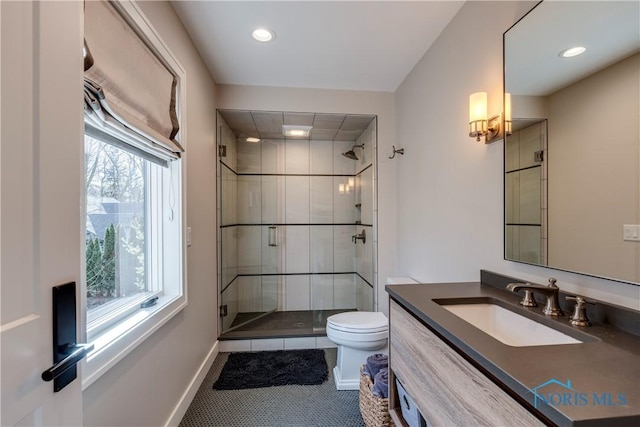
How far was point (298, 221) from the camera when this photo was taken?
3.65 m

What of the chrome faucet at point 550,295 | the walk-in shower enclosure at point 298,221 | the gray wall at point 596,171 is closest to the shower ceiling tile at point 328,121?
the walk-in shower enclosure at point 298,221

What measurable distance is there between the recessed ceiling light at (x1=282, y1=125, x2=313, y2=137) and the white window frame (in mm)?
1482

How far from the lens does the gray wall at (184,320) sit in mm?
1160

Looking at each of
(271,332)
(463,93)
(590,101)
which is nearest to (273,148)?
(271,332)

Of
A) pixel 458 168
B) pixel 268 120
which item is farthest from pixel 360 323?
pixel 268 120

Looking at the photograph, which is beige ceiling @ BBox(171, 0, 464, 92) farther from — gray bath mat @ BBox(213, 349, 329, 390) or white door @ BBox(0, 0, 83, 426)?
gray bath mat @ BBox(213, 349, 329, 390)

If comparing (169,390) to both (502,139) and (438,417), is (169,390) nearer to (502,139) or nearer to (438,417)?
(438,417)

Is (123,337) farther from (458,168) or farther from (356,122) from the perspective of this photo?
(356,122)

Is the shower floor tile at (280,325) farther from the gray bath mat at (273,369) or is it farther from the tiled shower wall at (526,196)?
the tiled shower wall at (526,196)

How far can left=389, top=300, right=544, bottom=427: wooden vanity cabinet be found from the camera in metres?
0.65

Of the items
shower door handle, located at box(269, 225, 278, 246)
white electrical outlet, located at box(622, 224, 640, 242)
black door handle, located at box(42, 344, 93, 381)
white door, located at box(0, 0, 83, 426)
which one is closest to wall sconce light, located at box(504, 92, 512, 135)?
white electrical outlet, located at box(622, 224, 640, 242)

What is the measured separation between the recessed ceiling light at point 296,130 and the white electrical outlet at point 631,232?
8.93ft

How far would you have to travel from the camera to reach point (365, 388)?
66.7 inches

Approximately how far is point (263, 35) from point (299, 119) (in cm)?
106
